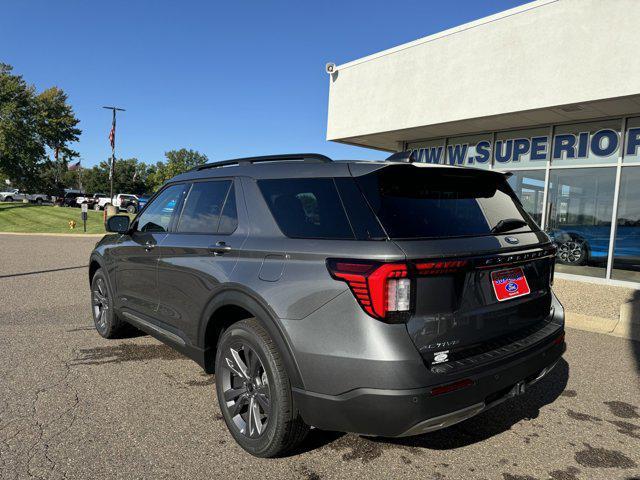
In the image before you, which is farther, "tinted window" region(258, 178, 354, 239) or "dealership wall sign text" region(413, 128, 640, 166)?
"dealership wall sign text" region(413, 128, 640, 166)

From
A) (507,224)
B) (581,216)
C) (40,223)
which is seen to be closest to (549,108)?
(581,216)

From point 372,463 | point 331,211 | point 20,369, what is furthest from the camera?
point 20,369

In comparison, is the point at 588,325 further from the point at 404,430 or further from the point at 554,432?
the point at 404,430

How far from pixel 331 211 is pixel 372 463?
150 cm

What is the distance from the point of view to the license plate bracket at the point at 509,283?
2.46 meters

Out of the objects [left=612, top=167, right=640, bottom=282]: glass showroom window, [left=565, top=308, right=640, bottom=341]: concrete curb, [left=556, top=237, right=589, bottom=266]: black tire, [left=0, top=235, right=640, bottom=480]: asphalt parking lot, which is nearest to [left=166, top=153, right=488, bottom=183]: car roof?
[left=0, top=235, right=640, bottom=480]: asphalt parking lot

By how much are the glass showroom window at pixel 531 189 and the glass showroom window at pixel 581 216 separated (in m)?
0.20

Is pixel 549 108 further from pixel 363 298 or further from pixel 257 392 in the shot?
pixel 257 392

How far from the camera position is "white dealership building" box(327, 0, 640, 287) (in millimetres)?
7711

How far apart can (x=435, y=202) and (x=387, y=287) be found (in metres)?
0.69

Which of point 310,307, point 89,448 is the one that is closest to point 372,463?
point 310,307

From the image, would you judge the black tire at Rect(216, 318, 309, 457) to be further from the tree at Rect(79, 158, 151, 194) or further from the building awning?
the tree at Rect(79, 158, 151, 194)

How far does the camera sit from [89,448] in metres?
2.72

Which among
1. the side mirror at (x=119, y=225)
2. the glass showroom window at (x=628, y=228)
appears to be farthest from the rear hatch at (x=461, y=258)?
the glass showroom window at (x=628, y=228)
